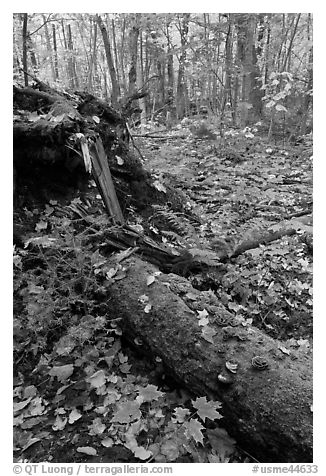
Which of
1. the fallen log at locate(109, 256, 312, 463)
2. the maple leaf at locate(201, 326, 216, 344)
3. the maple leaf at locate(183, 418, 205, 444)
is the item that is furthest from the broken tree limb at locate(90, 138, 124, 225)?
the maple leaf at locate(183, 418, 205, 444)

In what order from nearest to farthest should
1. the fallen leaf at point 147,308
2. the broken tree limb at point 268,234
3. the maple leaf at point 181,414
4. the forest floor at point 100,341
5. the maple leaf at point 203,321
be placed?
1. the forest floor at point 100,341
2. the maple leaf at point 181,414
3. the maple leaf at point 203,321
4. the fallen leaf at point 147,308
5. the broken tree limb at point 268,234

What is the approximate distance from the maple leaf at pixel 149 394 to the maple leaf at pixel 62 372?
589mm

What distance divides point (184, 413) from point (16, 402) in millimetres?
1265

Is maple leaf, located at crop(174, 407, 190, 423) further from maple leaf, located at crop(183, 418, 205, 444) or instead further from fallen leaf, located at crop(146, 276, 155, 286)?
fallen leaf, located at crop(146, 276, 155, 286)

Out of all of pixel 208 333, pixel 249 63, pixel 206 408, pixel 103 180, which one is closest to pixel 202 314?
pixel 208 333

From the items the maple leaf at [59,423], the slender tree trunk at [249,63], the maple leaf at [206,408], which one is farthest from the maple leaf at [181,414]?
the slender tree trunk at [249,63]

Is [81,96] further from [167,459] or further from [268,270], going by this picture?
[167,459]

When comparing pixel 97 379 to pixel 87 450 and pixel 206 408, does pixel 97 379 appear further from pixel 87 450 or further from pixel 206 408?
pixel 206 408

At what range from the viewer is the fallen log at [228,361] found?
6.93 feet

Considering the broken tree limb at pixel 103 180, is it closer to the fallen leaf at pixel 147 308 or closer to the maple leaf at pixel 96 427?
the fallen leaf at pixel 147 308

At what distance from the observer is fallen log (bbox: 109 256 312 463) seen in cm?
211

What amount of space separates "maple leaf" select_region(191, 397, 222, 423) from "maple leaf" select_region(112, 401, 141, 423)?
0.42 metres

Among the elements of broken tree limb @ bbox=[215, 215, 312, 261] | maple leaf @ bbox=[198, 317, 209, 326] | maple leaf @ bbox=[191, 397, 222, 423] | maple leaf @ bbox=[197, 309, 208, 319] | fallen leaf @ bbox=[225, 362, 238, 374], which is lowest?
maple leaf @ bbox=[191, 397, 222, 423]

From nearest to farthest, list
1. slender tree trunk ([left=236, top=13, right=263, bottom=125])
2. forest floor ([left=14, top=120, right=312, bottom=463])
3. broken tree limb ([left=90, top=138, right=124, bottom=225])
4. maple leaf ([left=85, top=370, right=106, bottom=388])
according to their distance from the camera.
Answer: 1. forest floor ([left=14, top=120, right=312, bottom=463])
2. maple leaf ([left=85, top=370, right=106, bottom=388])
3. broken tree limb ([left=90, top=138, right=124, bottom=225])
4. slender tree trunk ([left=236, top=13, right=263, bottom=125])
